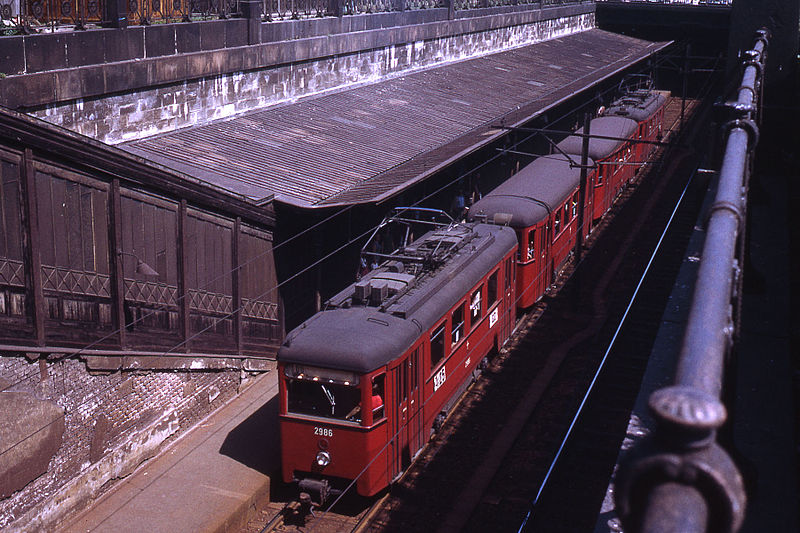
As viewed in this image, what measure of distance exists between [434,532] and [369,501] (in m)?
1.09

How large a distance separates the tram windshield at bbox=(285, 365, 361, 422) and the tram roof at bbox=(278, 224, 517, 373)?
6.7 inches

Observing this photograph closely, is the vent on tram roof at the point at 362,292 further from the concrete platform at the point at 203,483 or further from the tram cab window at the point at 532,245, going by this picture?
the tram cab window at the point at 532,245

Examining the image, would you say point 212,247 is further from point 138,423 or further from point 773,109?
point 773,109

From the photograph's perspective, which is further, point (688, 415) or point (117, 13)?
point (117, 13)

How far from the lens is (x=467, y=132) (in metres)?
20.8

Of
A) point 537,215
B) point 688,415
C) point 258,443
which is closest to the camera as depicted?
point 688,415

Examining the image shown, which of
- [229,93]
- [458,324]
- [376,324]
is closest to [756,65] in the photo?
[458,324]

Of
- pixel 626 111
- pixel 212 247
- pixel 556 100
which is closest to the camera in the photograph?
pixel 212 247

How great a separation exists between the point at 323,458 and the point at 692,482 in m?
9.31

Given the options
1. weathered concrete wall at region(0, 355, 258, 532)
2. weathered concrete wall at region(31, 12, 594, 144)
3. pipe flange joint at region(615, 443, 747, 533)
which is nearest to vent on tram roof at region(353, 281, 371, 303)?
weathered concrete wall at region(0, 355, 258, 532)

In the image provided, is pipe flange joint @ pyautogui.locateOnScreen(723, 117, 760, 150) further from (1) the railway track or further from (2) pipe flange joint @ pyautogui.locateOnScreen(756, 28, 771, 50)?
(2) pipe flange joint @ pyautogui.locateOnScreen(756, 28, 771, 50)

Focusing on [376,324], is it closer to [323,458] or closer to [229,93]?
[323,458]

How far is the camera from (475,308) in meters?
14.2

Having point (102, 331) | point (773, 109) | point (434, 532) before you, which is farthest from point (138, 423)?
point (773, 109)
